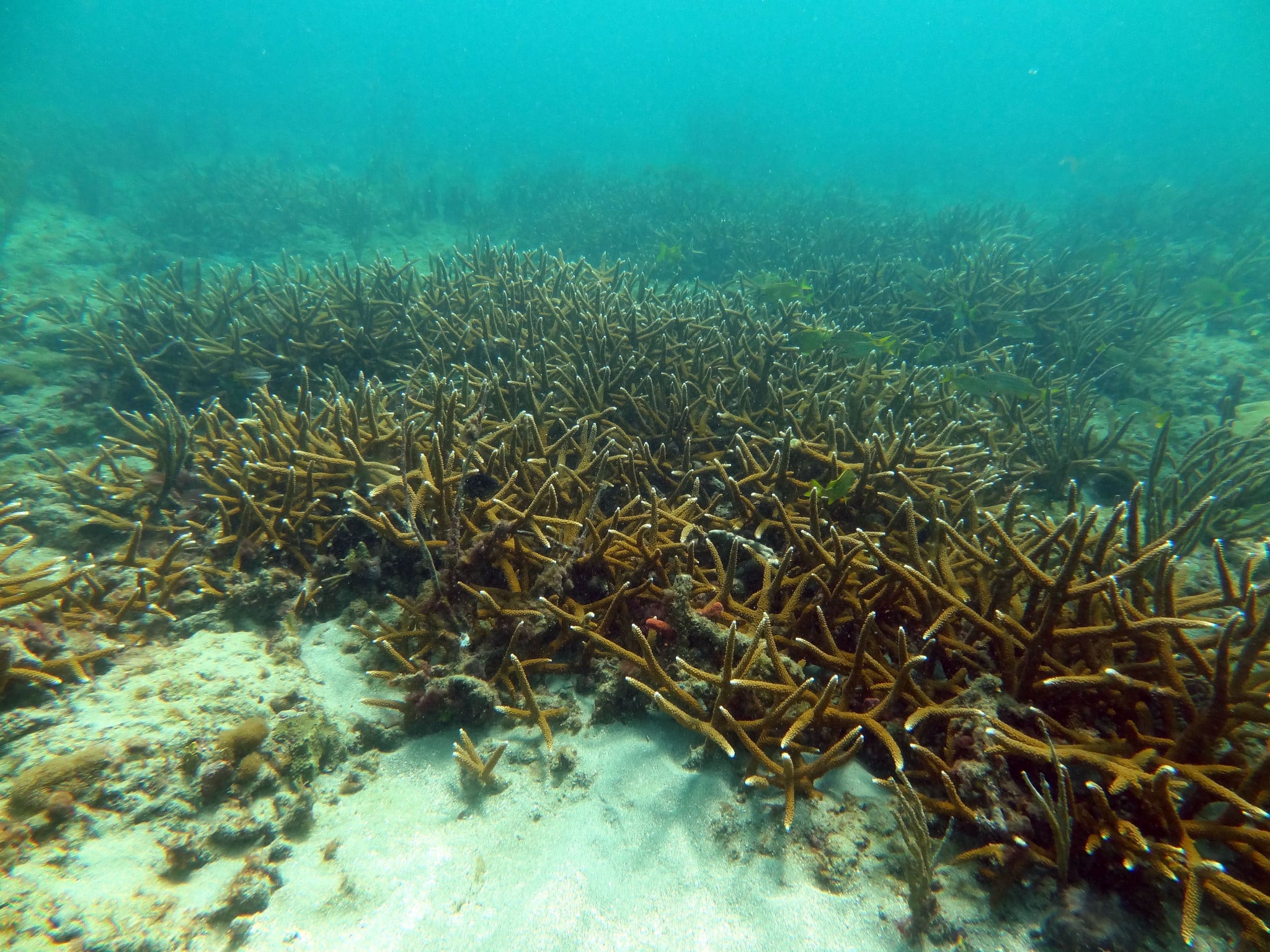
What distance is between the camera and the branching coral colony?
182cm

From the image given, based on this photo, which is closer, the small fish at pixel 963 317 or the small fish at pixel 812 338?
the small fish at pixel 812 338

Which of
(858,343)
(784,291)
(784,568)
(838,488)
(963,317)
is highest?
(784,291)

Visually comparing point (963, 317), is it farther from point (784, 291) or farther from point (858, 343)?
point (858, 343)

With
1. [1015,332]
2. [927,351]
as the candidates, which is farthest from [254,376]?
[1015,332]

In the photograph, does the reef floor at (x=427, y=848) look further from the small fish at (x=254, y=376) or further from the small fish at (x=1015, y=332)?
the small fish at (x=1015, y=332)

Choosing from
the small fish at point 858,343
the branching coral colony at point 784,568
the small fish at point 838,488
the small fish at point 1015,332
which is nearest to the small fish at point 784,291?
the branching coral colony at point 784,568

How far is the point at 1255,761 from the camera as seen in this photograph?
1.79 metres

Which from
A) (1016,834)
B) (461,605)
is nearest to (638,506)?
(461,605)

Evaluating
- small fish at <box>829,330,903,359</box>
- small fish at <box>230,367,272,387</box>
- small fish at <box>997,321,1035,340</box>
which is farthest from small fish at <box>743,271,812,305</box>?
small fish at <box>230,367,272,387</box>

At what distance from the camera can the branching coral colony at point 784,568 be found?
71.7 inches

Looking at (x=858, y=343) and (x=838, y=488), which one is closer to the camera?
(x=838, y=488)

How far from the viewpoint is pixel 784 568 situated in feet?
8.31

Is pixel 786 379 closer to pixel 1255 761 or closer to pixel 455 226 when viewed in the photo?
pixel 1255 761

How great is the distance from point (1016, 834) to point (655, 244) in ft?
43.9
